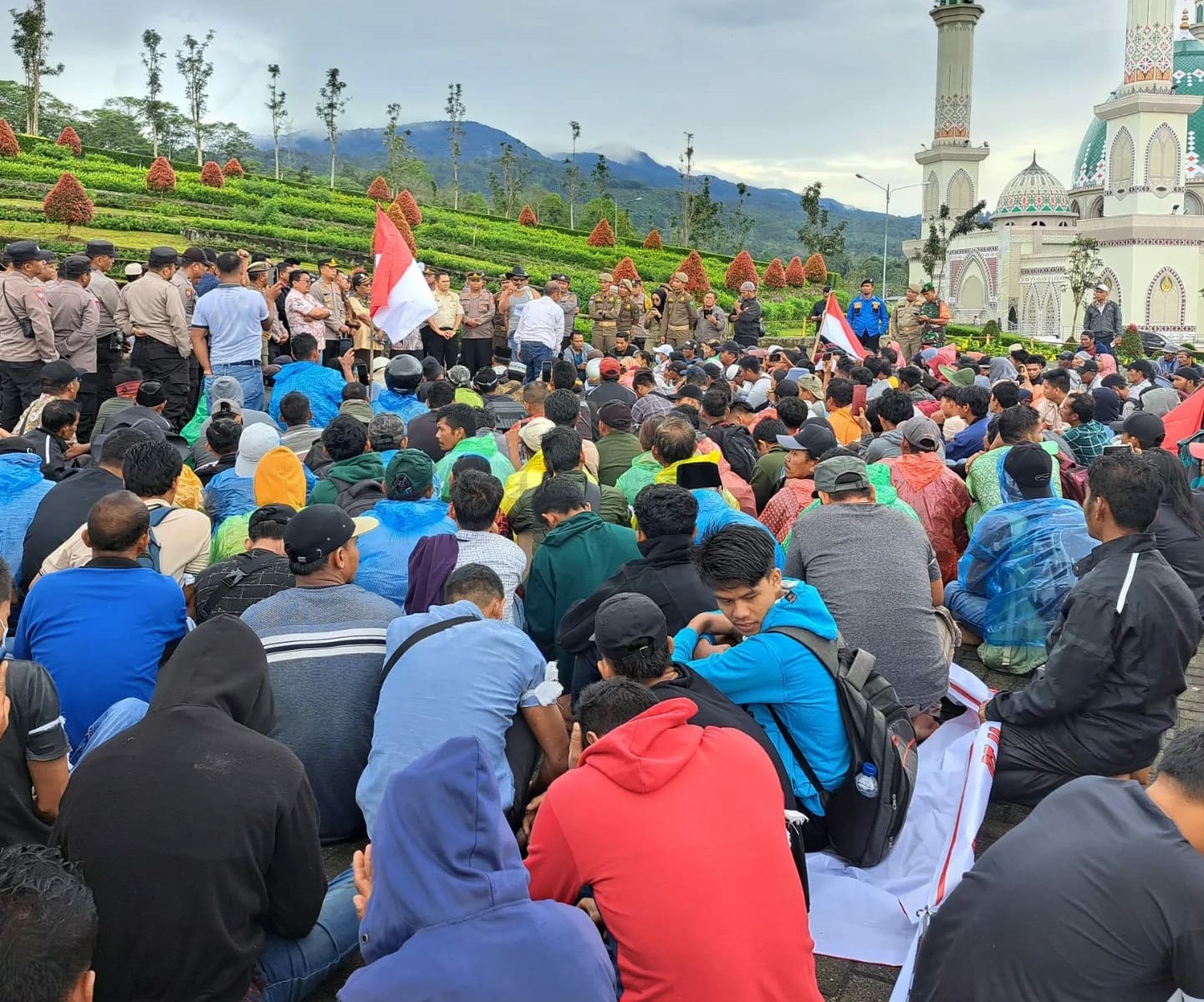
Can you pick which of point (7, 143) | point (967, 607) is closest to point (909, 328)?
point (967, 607)

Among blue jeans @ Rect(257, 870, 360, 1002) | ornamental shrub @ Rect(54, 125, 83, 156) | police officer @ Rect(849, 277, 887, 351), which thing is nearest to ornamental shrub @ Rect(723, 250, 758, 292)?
police officer @ Rect(849, 277, 887, 351)

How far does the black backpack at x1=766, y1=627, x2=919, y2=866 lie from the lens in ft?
11.0

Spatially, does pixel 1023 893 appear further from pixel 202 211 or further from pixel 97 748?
pixel 202 211

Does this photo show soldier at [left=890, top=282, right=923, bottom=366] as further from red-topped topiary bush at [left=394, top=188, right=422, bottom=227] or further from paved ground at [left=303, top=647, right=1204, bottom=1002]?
red-topped topiary bush at [left=394, top=188, right=422, bottom=227]

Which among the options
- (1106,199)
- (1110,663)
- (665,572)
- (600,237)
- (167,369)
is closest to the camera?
(1110,663)

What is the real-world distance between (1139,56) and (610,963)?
140 feet

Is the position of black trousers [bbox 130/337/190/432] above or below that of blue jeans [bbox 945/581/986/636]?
above

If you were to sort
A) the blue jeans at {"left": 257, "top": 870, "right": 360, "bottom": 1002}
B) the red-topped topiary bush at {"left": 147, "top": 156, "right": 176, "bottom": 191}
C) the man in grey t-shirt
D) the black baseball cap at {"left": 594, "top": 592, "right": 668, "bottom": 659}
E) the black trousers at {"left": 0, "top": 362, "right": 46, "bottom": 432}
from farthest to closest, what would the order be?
the red-topped topiary bush at {"left": 147, "top": 156, "right": 176, "bottom": 191}
the black trousers at {"left": 0, "top": 362, "right": 46, "bottom": 432}
the man in grey t-shirt
the black baseball cap at {"left": 594, "top": 592, "right": 668, "bottom": 659}
the blue jeans at {"left": 257, "top": 870, "right": 360, "bottom": 1002}

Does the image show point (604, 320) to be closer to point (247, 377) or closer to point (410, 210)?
point (247, 377)

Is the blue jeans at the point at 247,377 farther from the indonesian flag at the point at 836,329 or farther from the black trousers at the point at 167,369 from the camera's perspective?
the indonesian flag at the point at 836,329

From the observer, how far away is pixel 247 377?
9.27m

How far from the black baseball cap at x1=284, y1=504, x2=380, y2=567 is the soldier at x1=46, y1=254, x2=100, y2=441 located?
20.7ft

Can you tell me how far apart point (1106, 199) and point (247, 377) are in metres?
38.0

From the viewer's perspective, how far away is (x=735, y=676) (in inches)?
130
